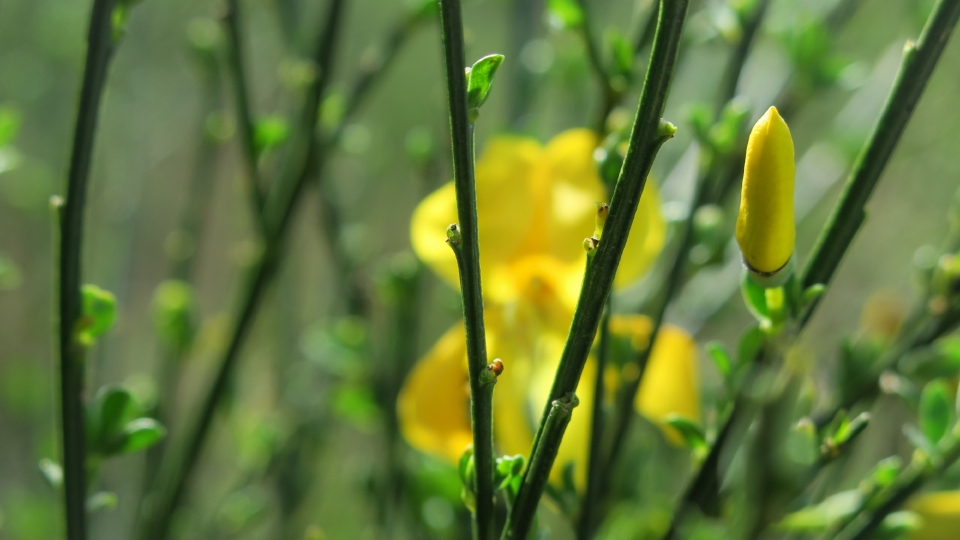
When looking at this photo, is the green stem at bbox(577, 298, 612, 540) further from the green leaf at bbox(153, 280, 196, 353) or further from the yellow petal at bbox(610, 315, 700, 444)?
the green leaf at bbox(153, 280, 196, 353)

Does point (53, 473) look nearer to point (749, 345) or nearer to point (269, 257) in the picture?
point (269, 257)

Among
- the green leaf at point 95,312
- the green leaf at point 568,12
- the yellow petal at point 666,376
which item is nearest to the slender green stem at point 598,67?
the green leaf at point 568,12

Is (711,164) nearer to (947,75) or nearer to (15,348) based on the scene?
(947,75)

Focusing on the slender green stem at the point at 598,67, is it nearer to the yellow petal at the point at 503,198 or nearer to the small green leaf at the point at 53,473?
the yellow petal at the point at 503,198

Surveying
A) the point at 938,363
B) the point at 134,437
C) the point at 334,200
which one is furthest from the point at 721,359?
the point at 334,200

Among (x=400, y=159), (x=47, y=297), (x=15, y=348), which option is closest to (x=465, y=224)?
(x=47, y=297)

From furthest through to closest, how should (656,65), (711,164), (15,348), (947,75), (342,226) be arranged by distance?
(15,348) < (947,75) < (342,226) < (711,164) < (656,65)
